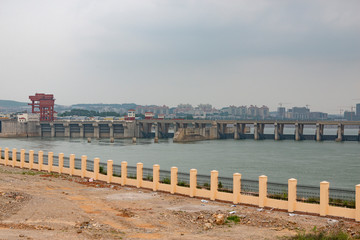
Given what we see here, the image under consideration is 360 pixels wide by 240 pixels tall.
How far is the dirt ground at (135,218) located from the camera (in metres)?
16.5

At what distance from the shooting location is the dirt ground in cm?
1647

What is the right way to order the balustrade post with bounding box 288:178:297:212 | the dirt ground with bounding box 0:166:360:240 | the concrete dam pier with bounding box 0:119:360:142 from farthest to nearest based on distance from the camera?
the concrete dam pier with bounding box 0:119:360:142 < the balustrade post with bounding box 288:178:297:212 < the dirt ground with bounding box 0:166:360:240

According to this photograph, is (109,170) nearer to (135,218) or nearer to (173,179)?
(173,179)

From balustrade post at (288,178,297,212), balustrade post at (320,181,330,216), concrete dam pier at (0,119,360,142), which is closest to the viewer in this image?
balustrade post at (320,181,330,216)

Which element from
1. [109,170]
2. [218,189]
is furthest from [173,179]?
[109,170]

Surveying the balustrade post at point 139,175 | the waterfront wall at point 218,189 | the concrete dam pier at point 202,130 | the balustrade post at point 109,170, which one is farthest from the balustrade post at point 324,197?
the concrete dam pier at point 202,130

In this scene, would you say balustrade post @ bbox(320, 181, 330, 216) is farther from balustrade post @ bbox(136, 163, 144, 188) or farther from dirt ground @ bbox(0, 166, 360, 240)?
balustrade post @ bbox(136, 163, 144, 188)

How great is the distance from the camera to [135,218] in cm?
1934

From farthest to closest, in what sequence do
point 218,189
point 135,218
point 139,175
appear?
1. point 139,175
2. point 218,189
3. point 135,218

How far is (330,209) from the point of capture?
67.3 feet

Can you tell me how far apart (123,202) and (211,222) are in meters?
6.40

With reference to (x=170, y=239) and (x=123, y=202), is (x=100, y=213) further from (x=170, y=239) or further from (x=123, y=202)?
(x=170, y=239)

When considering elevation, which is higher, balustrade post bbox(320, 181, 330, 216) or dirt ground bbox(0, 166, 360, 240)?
balustrade post bbox(320, 181, 330, 216)

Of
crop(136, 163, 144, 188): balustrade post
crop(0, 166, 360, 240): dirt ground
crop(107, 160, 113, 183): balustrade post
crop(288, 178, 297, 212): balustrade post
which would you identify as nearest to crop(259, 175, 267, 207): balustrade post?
crop(0, 166, 360, 240): dirt ground
